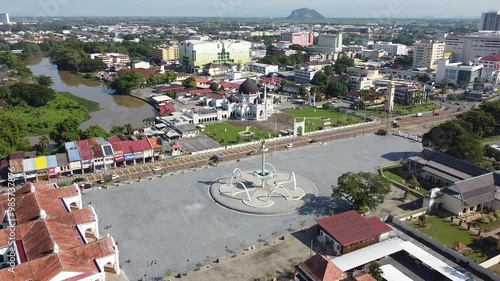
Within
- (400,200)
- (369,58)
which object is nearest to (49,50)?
(369,58)

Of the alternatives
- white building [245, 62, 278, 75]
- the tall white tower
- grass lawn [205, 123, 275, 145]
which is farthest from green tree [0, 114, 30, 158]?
white building [245, 62, 278, 75]

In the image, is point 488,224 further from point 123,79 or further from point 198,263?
point 123,79

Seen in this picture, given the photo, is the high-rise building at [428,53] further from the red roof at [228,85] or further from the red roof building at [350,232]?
the red roof building at [350,232]

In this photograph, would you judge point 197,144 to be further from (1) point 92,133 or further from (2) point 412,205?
(2) point 412,205

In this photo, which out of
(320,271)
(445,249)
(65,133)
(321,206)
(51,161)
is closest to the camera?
(320,271)

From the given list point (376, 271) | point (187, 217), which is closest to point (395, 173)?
point (376, 271)

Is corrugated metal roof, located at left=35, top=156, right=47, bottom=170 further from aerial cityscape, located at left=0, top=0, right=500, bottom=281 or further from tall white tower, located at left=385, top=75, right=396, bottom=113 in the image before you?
tall white tower, located at left=385, top=75, right=396, bottom=113

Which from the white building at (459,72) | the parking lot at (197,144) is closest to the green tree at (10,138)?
the parking lot at (197,144)
